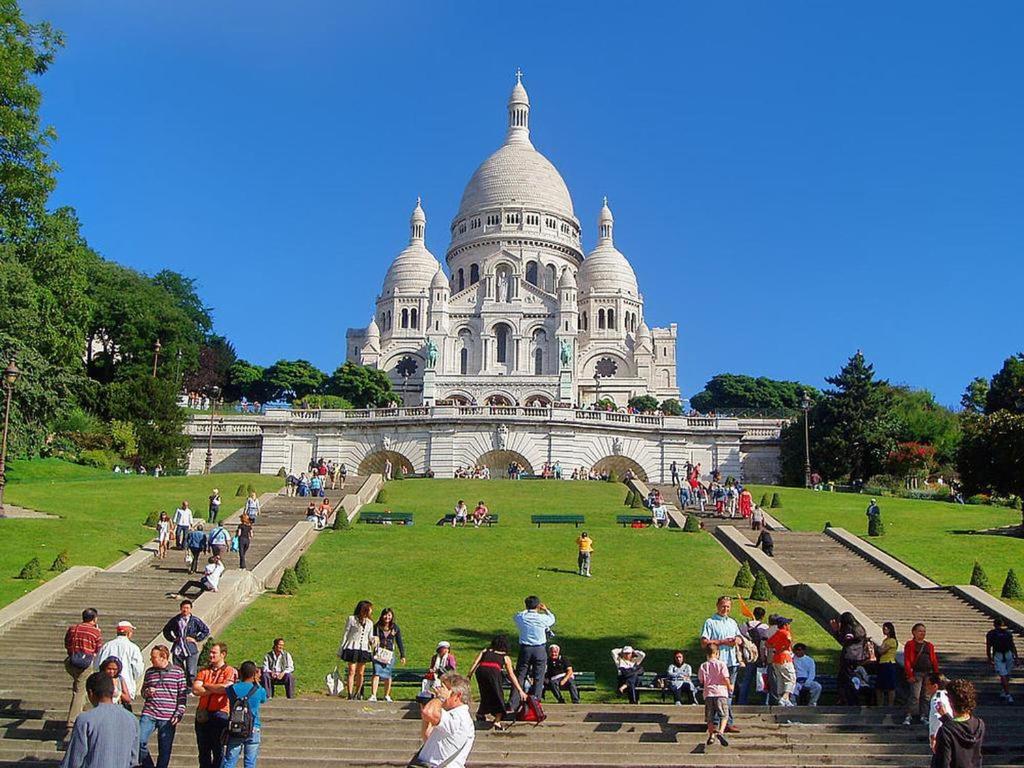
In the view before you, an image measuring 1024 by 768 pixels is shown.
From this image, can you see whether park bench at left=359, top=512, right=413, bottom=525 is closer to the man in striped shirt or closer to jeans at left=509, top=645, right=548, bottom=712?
jeans at left=509, top=645, right=548, bottom=712

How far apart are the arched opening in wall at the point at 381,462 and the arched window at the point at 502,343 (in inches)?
1822

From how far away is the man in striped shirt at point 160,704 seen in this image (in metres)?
10.8

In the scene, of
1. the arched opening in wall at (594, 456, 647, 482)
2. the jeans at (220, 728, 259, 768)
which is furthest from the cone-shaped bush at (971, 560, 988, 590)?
the arched opening in wall at (594, 456, 647, 482)

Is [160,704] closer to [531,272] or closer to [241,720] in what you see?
[241,720]

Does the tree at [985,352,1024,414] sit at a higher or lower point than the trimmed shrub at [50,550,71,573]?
higher

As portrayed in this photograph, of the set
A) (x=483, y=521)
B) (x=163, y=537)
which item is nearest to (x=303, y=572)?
(x=163, y=537)

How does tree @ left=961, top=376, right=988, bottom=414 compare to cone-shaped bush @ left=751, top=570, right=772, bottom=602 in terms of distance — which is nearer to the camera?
cone-shaped bush @ left=751, top=570, right=772, bottom=602

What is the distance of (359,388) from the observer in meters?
79.9

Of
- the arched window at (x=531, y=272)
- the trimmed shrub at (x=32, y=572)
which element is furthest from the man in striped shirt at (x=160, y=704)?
the arched window at (x=531, y=272)

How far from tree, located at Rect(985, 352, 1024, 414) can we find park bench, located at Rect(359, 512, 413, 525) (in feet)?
109

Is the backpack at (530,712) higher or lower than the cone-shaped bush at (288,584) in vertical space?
lower

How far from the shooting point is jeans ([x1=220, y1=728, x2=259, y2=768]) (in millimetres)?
10695

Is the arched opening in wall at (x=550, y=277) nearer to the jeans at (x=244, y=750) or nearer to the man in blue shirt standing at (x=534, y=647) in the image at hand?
the man in blue shirt standing at (x=534, y=647)

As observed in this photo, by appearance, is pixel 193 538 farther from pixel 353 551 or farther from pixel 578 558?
pixel 578 558
